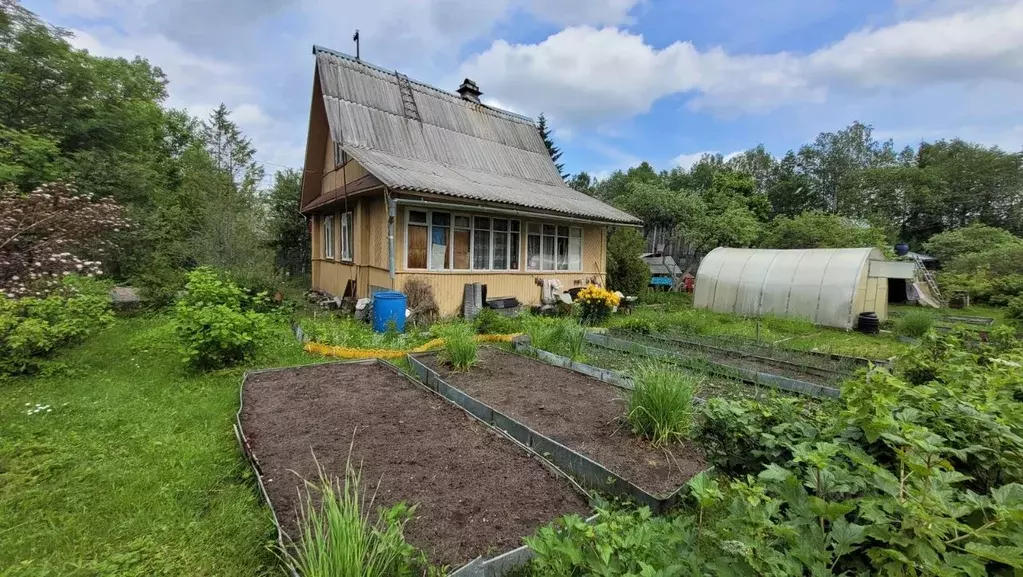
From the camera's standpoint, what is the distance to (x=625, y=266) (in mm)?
14328

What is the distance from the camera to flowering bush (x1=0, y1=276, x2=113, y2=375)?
15.3 ft

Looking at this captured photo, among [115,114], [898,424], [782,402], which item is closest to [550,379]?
[782,402]

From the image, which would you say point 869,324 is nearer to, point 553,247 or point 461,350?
point 553,247

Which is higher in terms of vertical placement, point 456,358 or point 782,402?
point 782,402

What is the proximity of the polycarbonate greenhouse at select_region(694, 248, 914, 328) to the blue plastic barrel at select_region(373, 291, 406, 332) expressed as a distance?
31.8ft

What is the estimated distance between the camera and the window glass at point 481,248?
10023 millimetres

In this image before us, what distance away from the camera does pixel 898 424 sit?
1.34 meters

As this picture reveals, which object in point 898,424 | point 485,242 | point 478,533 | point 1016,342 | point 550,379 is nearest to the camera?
point 898,424

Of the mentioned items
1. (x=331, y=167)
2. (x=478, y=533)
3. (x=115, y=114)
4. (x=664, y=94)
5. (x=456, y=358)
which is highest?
(x=664, y=94)

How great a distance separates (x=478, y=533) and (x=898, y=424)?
2.04m

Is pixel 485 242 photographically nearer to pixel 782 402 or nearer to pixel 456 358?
pixel 456 358

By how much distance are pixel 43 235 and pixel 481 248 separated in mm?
7787

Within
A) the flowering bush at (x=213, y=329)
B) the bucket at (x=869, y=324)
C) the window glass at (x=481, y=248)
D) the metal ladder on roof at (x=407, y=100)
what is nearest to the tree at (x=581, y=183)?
the metal ladder on roof at (x=407, y=100)

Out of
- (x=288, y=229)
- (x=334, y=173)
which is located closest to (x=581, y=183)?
(x=288, y=229)
